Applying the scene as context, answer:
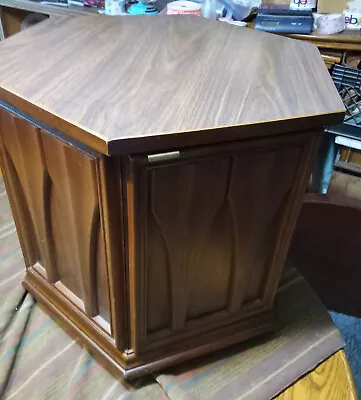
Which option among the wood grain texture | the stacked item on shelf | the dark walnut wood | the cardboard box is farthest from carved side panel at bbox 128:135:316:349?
the cardboard box

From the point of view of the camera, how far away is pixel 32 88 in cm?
55

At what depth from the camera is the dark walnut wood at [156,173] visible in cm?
50

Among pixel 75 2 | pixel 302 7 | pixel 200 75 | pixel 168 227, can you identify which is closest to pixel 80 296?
pixel 168 227

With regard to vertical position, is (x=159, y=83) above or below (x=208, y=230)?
above

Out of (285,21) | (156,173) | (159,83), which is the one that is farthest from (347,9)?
(156,173)

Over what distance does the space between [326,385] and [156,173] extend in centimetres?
48

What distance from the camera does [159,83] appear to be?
0.58 metres

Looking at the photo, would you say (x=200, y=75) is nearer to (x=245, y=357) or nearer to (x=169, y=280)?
(x=169, y=280)

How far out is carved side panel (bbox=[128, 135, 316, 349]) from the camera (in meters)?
0.52

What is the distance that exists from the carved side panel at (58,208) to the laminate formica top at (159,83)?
50 millimetres

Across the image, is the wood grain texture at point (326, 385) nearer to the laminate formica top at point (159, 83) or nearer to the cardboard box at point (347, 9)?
the laminate formica top at point (159, 83)

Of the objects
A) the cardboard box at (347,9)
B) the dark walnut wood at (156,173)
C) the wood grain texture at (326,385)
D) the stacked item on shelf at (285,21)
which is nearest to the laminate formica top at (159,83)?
the dark walnut wood at (156,173)

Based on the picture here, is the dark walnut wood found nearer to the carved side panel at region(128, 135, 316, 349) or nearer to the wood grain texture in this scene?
the carved side panel at region(128, 135, 316, 349)

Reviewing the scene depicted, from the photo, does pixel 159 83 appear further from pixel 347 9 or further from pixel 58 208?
pixel 347 9
